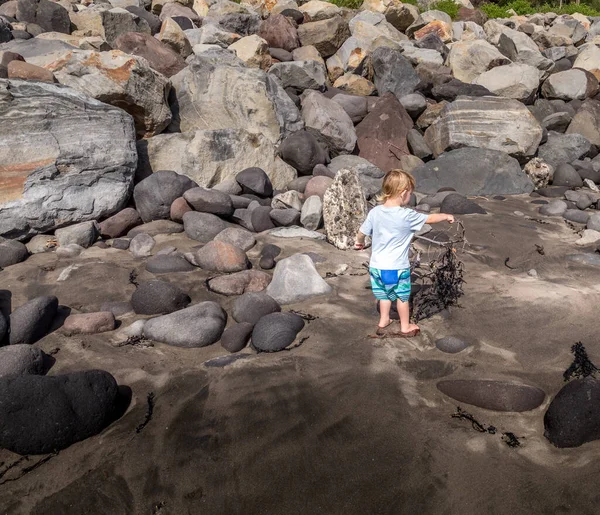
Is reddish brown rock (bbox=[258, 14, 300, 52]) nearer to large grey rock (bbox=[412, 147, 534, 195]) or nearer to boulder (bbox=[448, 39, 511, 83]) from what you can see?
boulder (bbox=[448, 39, 511, 83])

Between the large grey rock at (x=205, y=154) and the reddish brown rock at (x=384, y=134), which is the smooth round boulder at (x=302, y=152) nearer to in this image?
the large grey rock at (x=205, y=154)

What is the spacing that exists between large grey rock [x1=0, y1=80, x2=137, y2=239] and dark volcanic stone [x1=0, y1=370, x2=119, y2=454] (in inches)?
148

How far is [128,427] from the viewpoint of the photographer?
9.62 ft

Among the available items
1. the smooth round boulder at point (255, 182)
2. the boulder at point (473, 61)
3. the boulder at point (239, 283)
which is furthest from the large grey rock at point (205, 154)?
the boulder at point (473, 61)

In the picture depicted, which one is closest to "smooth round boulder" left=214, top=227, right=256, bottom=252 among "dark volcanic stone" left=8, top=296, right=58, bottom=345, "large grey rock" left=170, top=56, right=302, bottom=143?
"dark volcanic stone" left=8, top=296, right=58, bottom=345

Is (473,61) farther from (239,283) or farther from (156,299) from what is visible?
(156,299)

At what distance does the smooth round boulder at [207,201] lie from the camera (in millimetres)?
6391

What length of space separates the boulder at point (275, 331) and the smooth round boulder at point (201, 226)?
2.35 metres

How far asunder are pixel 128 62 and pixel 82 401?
599 cm

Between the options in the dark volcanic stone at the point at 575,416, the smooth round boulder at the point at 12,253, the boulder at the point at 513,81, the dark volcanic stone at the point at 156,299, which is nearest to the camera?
the dark volcanic stone at the point at 575,416

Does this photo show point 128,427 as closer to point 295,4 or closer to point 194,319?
point 194,319

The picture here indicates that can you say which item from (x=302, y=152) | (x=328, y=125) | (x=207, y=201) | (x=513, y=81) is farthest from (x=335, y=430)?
(x=513, y=81)

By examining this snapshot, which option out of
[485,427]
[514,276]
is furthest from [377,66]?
[485,427]

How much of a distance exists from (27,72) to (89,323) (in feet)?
14.8
